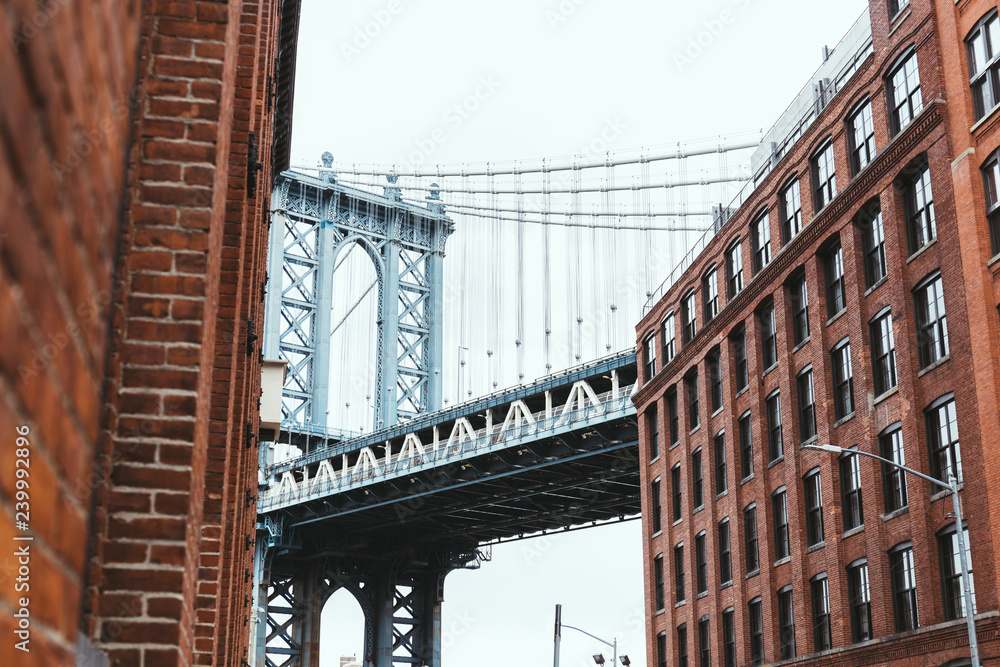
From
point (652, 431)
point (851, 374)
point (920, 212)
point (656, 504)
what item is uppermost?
point (920, 212)

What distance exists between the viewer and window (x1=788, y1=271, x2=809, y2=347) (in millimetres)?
37375

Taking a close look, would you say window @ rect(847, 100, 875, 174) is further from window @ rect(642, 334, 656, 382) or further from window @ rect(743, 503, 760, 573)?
window @ rect(642, 334, 656, 382)

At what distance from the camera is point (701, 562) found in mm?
43812

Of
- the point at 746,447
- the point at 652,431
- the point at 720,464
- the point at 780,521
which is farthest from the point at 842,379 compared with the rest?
the point at 652,431

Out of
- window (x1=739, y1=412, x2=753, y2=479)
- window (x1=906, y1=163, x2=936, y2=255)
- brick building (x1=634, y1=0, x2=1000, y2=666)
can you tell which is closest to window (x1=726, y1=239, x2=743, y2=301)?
brick building (x1=634, y1=0, x2=1000, y2=666)

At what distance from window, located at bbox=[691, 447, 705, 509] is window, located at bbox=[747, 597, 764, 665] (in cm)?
605

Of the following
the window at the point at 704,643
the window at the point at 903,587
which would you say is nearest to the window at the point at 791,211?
the window at the point at 903,587

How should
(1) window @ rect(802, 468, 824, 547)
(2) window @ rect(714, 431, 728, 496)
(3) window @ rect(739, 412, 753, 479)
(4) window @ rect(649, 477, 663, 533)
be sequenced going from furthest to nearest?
(4) window @ rect(649, 477, 663, 533) < (2) window @ rect(714, 431, 728, 496) < (3) window @ rect(739, 412, 753, 479) < (1) window @ rect(802, 468, 824, 547)

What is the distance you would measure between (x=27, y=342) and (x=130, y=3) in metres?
1.16

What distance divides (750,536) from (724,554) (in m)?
2.21

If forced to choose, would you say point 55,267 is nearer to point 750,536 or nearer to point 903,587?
point 903,587

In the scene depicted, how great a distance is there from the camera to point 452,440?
70.4 m

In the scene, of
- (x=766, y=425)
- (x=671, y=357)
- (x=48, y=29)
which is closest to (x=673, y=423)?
(x=671, y=357)

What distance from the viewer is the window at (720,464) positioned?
42.6 m
